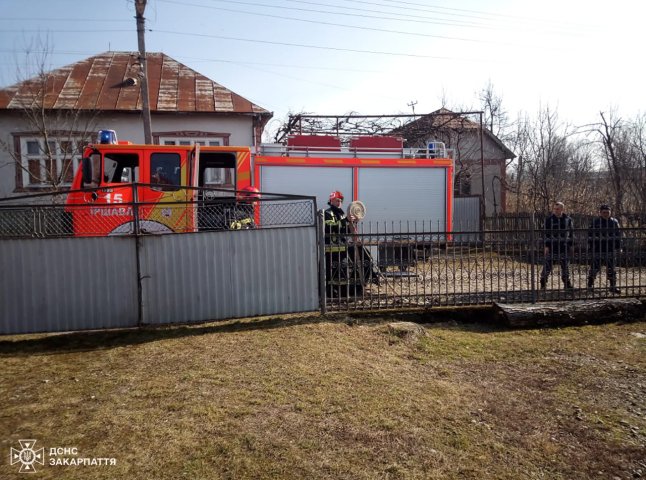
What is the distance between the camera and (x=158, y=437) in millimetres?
3121

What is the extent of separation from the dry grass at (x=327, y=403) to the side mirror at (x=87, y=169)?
9.62ft

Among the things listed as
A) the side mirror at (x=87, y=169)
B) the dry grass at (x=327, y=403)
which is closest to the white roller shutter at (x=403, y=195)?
the dry grass at (x=327, y=403)

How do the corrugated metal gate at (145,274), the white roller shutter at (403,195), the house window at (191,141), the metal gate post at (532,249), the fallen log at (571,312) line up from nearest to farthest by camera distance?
the corrugated metal gate at (145,274)
the fallen log at (571,312)
the metal gate post at (532,249)
the white roller shutter at (403,195)
the house window at (191,141)

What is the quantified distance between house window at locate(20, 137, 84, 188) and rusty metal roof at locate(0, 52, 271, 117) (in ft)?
4.07

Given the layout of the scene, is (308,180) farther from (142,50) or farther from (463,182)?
(463,182)

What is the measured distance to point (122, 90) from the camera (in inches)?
623

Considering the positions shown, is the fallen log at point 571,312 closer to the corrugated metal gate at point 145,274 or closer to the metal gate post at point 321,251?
the metal gate post at point 321,251

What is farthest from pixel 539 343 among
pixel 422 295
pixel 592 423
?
pixel 592 423

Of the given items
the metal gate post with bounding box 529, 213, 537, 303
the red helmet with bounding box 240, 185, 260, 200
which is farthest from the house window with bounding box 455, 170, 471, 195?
the red helmet with bounding box 240, 185, 260, 200

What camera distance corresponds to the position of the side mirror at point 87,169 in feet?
24.0

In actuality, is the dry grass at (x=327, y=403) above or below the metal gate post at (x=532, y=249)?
below

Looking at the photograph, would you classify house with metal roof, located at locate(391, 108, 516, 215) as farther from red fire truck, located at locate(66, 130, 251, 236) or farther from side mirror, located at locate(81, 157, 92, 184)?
side mirror, located at locate(81, 157, 92, 184)

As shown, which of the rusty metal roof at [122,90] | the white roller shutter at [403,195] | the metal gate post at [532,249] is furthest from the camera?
the rusty metal roof at [122,90]

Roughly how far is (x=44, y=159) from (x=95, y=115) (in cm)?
229
